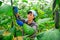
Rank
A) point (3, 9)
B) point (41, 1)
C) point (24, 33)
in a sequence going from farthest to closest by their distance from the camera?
point (41, 1), point (24, 33), point (3, 9)

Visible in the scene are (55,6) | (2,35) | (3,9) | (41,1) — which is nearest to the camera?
(55,6)

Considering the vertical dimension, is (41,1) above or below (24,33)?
below

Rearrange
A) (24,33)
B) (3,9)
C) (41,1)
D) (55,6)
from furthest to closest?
(41,1)
(24,33)
(3,9)
(55,6)

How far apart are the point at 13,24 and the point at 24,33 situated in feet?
0.43

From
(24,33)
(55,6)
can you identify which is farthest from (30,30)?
(55,6)

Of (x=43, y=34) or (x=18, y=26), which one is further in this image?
(x=18, y=26)

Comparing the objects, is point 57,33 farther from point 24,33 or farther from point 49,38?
point 24,33

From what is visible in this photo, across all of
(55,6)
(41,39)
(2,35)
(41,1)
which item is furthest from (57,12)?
(41,1)

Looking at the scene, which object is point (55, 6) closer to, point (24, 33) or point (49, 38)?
point (49, 38)

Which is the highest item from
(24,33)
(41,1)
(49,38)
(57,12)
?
(57,12)

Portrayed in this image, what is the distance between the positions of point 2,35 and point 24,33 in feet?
0.54

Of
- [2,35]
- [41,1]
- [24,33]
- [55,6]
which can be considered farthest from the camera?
[41,1]

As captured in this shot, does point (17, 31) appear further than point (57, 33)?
Yes

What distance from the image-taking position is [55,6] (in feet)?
3.37
